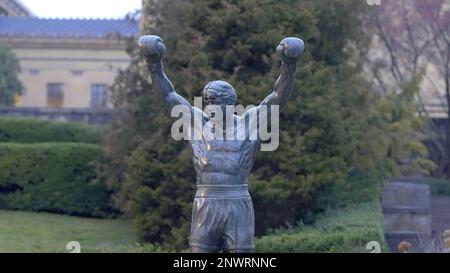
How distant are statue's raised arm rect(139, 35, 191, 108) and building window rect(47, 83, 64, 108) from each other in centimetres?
3290

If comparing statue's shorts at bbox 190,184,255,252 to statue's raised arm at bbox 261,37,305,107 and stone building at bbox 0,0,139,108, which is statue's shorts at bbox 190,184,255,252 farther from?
stone building at bbox 0,0,139,108

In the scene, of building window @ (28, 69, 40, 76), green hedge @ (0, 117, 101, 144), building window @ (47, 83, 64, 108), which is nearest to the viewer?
green hedge @ (0, 117, 101, 144)

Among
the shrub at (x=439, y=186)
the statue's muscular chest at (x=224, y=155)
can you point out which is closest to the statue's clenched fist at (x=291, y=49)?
the statue's muscular chest at (x=224, y=155)

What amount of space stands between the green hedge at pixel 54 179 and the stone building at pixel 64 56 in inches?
610

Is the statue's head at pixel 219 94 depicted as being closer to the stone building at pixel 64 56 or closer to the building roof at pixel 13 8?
the stone building at pixel 64 56

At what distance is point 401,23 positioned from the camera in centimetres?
2516

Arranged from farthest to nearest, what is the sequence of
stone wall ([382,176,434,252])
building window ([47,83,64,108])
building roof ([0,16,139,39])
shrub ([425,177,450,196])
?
1. building window ([47,83,64,108])
2. building roof ([0,16,139,39])
3. shrub ([425,177,450,196])
4. stone wall ([382,176,434,252])

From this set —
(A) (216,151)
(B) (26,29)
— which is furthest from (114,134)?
(B) (26,29)

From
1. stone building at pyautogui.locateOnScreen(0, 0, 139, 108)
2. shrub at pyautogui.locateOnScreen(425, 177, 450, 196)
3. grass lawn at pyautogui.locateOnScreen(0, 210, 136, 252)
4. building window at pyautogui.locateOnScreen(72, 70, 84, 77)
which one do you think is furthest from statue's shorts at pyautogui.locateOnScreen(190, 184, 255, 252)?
building window at pyautogui.locateOnScreen(72, 70, 84, 77)

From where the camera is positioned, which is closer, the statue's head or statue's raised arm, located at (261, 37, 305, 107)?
statue's raised arm, located at (261, 37, 305, 107)

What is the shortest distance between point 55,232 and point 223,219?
36.9 feet

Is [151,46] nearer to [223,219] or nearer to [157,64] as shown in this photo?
[157,64]

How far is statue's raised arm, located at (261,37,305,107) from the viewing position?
20.8 ft

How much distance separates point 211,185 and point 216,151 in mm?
251
